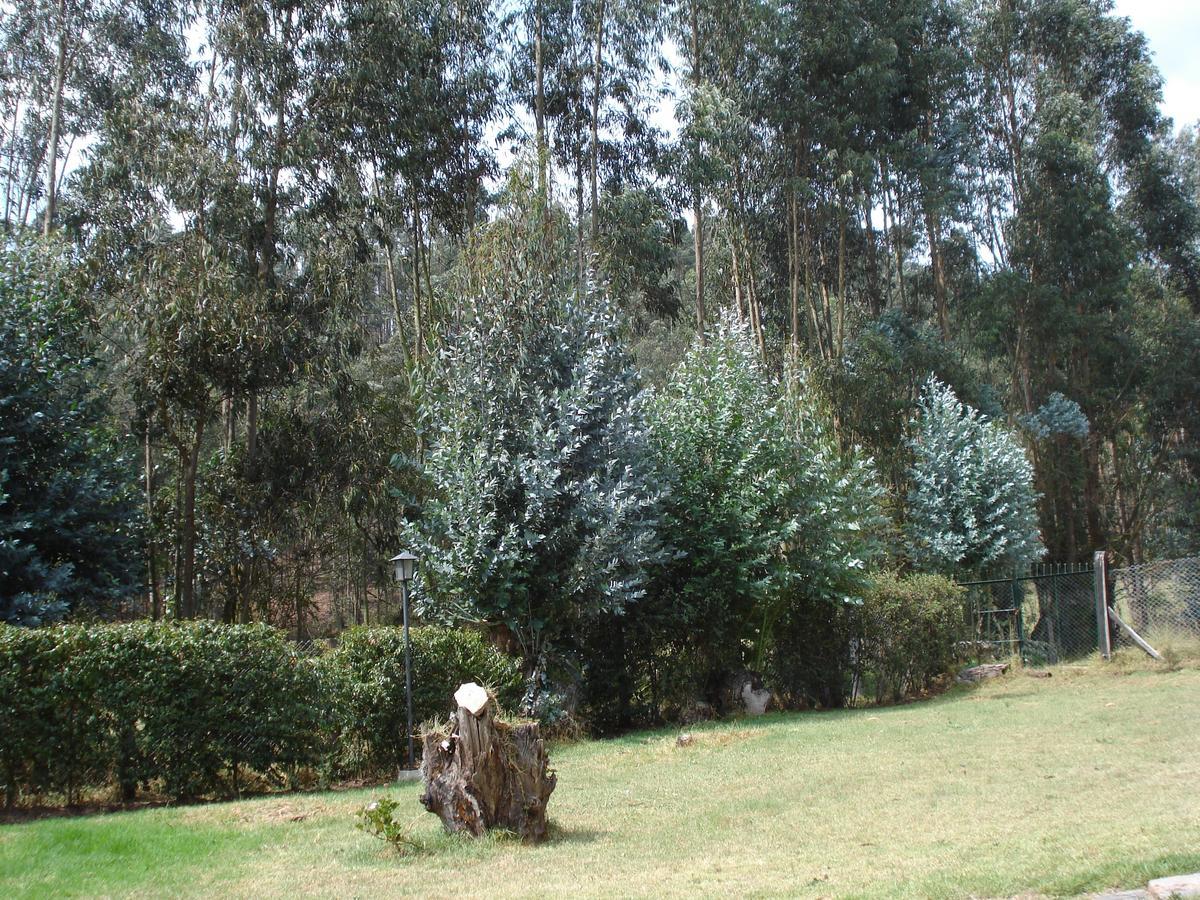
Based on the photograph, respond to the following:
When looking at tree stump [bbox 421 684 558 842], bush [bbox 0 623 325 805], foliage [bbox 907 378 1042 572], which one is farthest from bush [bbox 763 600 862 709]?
tree stump [bbox 421 684 558 842]

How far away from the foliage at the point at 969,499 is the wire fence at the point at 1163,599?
335 centimetres

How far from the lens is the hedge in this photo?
10.0 meters

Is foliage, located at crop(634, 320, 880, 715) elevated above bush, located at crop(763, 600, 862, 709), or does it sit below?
above

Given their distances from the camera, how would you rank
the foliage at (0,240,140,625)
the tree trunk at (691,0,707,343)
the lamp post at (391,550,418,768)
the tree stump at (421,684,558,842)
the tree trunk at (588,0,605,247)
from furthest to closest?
1. the tree trunk at (691,0,707,343)
2. the tree trunk at (588,0,605,247)
3. the foliage at (0,240,140,625)
4. the lamp post at (391,550,418,768)
5. the tree stump at (421,684,558,842)

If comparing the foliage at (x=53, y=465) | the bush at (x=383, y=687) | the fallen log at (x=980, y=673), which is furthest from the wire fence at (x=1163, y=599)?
the foliage at (x=53, y=465)

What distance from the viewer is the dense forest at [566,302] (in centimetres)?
1480

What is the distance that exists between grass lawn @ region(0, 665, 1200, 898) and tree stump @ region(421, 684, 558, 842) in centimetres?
20

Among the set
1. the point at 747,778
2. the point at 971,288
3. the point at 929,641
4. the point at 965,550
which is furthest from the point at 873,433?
the point at 747,778

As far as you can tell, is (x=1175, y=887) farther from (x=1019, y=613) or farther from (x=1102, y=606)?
(x=1019, y=613)

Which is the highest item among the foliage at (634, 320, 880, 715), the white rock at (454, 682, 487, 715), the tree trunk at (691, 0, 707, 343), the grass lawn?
the tree trunk at (691, 0, 707, 343)

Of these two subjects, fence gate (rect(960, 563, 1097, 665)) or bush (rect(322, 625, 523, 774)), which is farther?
fence gate (rect(960, 563, 1097, 665))

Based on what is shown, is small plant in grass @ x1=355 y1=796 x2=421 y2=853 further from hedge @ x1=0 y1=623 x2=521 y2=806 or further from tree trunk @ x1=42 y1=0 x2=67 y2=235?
tree trunk @ x1=42 y1=0 x2=67 y2=235

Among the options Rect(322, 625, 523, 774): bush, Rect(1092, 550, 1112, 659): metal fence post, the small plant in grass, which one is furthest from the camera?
Rect(1092, 550, 1112, 659): metal fence post

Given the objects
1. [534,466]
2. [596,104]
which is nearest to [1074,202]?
[596,104]
